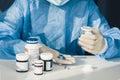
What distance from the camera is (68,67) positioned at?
1.54 m

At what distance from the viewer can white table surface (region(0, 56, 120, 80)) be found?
53.5 inches

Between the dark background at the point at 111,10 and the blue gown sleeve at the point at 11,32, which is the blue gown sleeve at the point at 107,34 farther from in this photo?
the dark background at the point at 111,10

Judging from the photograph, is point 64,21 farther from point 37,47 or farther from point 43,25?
point 37,47

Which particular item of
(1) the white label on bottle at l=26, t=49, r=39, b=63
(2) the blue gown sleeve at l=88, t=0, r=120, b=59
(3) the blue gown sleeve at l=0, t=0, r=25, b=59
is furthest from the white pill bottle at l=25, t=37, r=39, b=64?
(2) the blue gown sleeve at l=88, t=0, r=120, b=59

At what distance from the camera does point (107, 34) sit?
5.84 feet

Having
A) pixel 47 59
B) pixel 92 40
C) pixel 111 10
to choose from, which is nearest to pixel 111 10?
pixel 111 10

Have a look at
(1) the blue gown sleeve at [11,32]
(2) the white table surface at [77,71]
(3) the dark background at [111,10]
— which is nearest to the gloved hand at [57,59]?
(2) the white table surface at [77,71]

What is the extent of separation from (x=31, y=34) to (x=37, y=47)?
44 cm

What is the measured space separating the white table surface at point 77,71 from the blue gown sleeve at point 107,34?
0.18ft

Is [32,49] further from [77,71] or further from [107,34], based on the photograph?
[107,34]

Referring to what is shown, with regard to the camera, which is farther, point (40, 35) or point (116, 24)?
point (116, 24)

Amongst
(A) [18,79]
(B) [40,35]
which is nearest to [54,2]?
(B) [40,35]

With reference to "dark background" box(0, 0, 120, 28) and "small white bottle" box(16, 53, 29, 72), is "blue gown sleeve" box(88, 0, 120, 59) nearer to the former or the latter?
"small white bottle" box(16, 53, 29, 72)

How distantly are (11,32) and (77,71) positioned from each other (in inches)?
18.9
